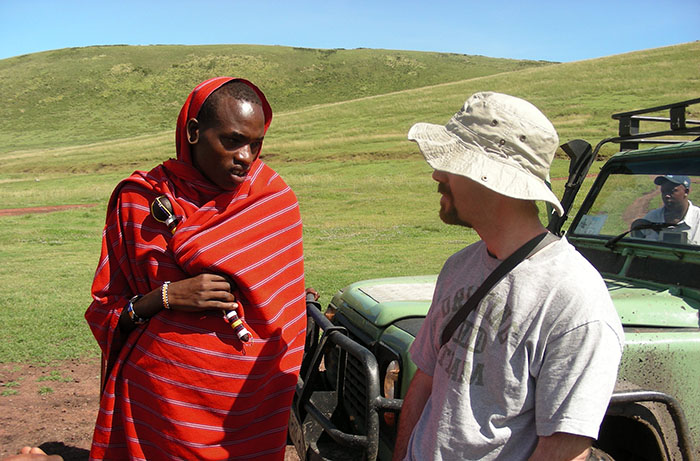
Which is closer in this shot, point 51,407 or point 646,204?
point 646,204

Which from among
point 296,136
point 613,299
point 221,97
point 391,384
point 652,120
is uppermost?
point 221,97

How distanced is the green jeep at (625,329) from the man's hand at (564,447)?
0.79 metres

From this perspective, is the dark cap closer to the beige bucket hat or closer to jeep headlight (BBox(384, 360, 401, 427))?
jeep headlight (BBox(384, 360, 401, 427))

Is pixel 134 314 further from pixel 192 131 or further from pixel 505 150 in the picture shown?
pixel 505 150

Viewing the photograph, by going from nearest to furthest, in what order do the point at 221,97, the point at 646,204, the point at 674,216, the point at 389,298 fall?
the point at 221,97 → the point at 389,298 → the point at 674,216 → the point at 646,204

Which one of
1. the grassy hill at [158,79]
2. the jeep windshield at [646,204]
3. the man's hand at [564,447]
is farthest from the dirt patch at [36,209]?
the grassy hill at [158,79]

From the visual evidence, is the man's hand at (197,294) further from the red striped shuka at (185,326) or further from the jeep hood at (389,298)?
the jeep hood at (389,298)

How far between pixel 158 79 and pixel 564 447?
81433 millimetres

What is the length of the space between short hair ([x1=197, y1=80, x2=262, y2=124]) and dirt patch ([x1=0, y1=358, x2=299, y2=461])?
2629 millimetres

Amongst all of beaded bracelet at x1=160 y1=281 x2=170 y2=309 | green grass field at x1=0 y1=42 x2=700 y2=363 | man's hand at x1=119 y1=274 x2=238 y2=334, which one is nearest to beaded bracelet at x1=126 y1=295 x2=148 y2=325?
man's hand at x1=119 y1=274 x2=238 y2=334

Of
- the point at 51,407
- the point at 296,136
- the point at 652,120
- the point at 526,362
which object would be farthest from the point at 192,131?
the point at 296,136

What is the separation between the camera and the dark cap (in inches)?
137

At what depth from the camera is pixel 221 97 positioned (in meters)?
2.46

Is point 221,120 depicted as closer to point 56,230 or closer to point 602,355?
point 602,355
